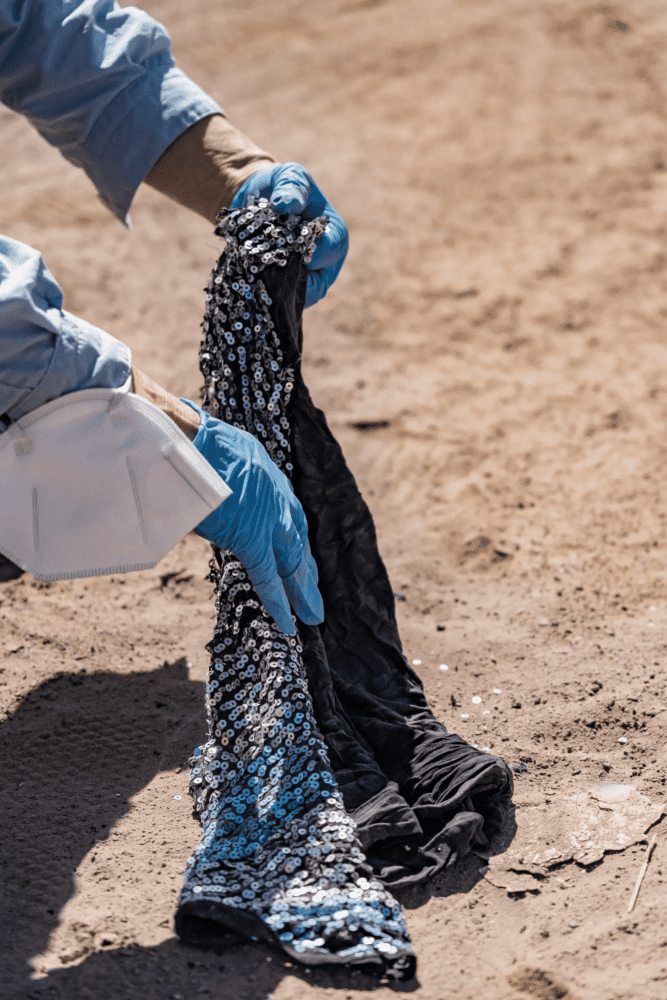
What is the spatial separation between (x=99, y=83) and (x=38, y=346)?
39.5 inches

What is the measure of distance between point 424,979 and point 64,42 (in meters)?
2.28

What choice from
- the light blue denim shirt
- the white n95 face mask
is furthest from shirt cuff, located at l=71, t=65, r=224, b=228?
the white n95 face mask

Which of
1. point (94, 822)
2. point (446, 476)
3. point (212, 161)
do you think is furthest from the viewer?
point (446, 476)

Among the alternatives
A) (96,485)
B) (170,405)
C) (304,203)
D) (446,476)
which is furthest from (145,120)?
(446,476)

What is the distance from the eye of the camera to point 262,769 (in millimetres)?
2215

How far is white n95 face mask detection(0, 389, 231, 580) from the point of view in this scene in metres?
1.93

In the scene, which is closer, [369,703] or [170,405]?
[170,405]

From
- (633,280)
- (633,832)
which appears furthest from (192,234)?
(633,832)

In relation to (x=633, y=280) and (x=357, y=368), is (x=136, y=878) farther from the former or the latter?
(x=633, y=280)

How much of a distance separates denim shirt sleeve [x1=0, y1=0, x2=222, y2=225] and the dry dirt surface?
1450 millimetres

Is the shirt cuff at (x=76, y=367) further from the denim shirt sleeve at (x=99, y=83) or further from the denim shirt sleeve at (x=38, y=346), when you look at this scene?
the denim shirt sleeve at (x=99, y=83)

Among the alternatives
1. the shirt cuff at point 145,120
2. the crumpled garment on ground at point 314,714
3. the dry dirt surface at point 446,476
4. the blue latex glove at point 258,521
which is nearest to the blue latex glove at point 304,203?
the crumpled garment on ground at point 314,714

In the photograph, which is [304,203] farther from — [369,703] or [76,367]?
[369,703]

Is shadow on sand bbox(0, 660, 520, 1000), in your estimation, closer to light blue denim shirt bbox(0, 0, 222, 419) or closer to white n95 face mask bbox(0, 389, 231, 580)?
white n95 face mask bbox(0, 389, 231, 580)
